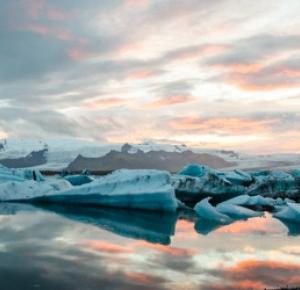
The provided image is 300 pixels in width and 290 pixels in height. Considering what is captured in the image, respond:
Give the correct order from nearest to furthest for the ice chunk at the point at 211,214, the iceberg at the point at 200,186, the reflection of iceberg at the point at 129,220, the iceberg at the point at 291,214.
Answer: the reflection of iceberg at the point at 129,220, the iceberg at the point at 291,214, the ice chunk at the point at 211,214, the iceberg at the point at 200,186

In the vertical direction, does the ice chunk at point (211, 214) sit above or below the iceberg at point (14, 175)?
below

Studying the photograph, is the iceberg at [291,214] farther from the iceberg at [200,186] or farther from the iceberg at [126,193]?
the iceberg at [200,186]

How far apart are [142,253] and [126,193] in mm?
7080

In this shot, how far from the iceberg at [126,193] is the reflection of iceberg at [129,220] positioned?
0.40 m

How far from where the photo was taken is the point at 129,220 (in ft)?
42.8

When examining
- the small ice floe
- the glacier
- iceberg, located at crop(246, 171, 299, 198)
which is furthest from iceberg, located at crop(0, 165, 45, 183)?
iceberg, located at crop(246, 171, 299, 198)

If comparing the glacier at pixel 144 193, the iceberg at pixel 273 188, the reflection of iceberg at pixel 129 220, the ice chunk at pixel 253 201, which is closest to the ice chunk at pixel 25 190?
the glacier at pixel 144 193

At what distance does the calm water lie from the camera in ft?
21.3

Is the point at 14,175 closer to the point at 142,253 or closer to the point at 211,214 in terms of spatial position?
the point at 211,214

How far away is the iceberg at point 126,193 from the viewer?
1517cm

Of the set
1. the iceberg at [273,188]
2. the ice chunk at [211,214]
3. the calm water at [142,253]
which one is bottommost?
the calm water at [142,253]

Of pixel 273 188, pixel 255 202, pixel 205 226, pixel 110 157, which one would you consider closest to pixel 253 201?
pixel 255 202

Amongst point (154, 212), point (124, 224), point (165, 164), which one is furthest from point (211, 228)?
point (165, 164)

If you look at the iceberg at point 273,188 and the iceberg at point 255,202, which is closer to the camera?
the iceberg at point 255,202
